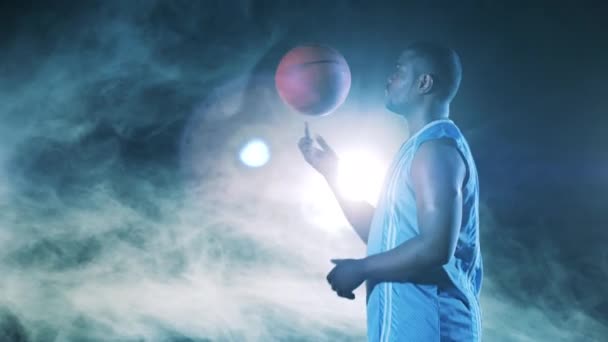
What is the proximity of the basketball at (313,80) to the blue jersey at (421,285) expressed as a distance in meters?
1.92

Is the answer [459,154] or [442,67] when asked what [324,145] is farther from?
[459,154]

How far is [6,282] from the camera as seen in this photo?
1120 cm

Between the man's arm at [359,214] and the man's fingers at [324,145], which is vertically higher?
the man's fingers at [324,145]

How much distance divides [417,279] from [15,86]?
8.27 meters

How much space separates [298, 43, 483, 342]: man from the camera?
211 cm

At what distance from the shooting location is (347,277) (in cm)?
220

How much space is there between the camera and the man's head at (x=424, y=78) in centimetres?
288

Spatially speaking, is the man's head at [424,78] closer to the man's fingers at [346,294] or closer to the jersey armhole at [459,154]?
the jersey armhole at [459,154]

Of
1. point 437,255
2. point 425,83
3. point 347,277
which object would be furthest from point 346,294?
point 425,83

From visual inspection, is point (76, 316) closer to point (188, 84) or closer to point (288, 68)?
point (188, 84)

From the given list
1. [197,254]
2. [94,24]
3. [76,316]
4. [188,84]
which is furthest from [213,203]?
[76,316]

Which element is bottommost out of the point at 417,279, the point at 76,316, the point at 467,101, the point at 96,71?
the point at 417,279

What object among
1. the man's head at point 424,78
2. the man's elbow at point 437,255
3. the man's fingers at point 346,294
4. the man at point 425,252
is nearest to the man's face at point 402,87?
the man's head at point 424,78

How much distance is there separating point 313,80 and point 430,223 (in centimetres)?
255
